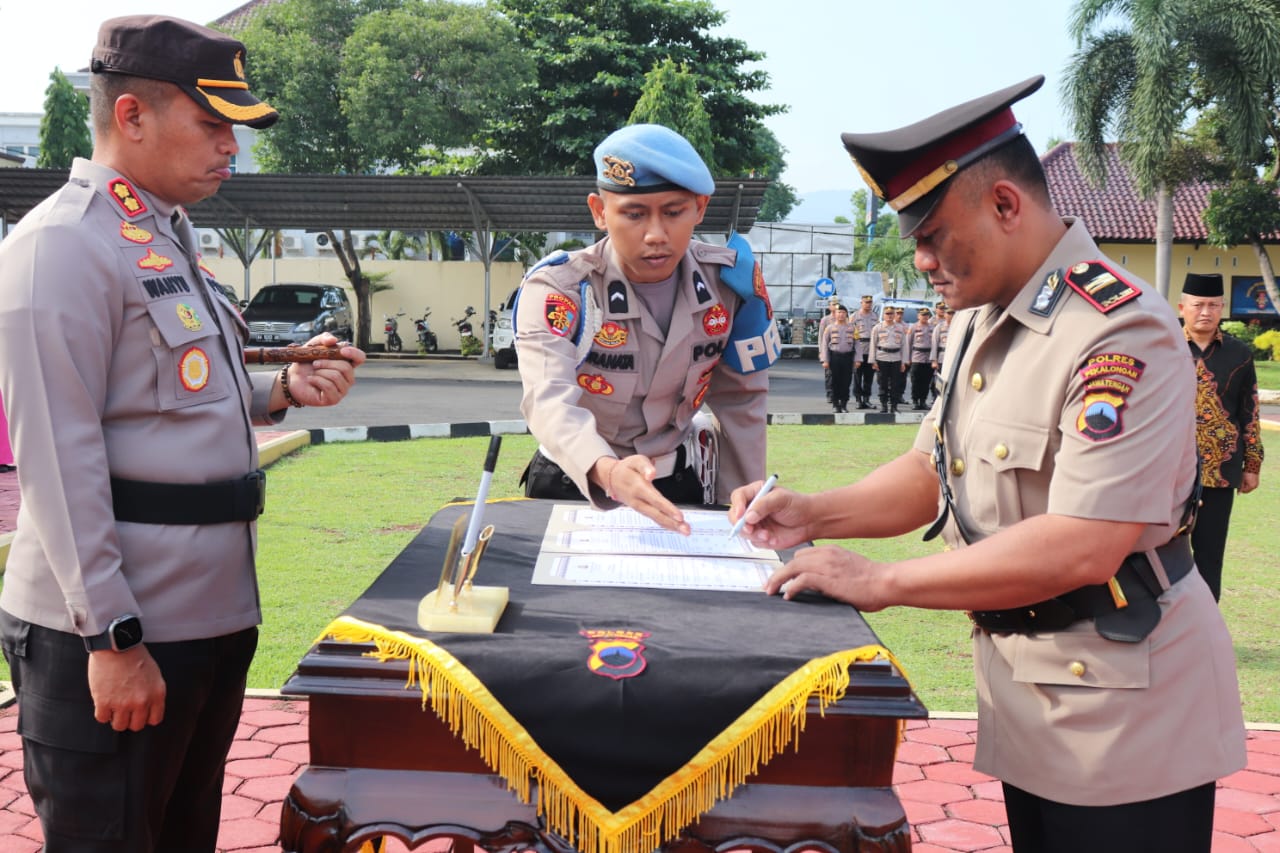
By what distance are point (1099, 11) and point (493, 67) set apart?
1270 cm

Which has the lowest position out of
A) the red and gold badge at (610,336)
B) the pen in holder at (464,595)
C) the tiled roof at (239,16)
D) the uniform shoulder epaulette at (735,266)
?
the pen in holder at (464,595)

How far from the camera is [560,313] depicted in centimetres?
275

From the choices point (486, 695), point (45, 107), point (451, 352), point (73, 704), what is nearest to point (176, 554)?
point (73, 704)

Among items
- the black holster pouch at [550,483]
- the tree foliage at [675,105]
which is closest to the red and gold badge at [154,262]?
the black holster pouch at [550,483]

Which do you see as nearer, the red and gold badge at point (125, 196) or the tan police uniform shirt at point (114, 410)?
the tan police uniform shirt at point (114, 410)

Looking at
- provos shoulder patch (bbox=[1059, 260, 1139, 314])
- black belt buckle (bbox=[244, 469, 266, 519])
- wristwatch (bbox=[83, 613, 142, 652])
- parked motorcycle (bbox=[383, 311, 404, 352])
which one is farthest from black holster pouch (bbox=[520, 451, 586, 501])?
parked motorcycle (bbox=[383, 311, 404, 352])

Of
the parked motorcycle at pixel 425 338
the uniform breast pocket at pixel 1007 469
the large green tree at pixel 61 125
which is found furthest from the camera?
the large green tree at pixel 61 125

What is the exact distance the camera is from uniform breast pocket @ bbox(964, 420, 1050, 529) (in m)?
1.74

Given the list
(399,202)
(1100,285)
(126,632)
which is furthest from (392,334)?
(1100,285)

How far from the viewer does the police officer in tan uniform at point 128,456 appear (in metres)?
1.83

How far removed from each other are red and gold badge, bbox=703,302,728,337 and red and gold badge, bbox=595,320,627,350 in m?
0.23

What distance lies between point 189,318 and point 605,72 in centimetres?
2445

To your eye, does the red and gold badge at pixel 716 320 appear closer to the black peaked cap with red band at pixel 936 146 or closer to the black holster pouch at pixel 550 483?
the black holster pouch at pixel 550 483

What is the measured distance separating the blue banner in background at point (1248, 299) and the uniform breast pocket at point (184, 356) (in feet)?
122
